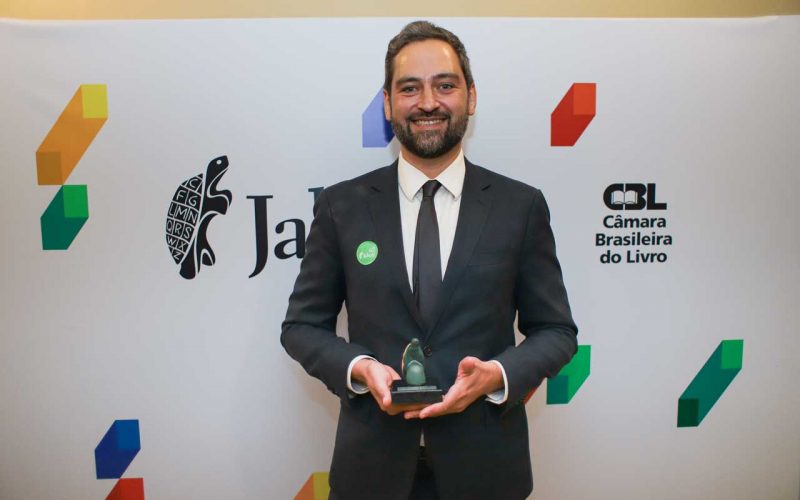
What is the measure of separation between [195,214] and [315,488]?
95 centimetres

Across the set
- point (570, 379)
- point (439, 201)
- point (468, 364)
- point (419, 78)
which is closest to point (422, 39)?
point (419, 78)

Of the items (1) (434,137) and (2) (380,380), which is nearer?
(2) (380,380)

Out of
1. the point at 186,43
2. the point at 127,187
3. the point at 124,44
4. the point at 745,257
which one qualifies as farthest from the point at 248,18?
the point at 745,257

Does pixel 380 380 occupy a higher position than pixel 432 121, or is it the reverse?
pixel 432 121

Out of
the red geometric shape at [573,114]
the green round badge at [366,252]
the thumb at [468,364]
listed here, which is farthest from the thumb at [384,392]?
the red geometric shape at [573,114]

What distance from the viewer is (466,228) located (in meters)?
1.18

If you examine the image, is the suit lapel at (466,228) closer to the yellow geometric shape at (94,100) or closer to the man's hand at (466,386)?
the man's hand at (466,386)

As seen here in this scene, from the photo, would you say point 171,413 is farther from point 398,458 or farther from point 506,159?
point 506,159

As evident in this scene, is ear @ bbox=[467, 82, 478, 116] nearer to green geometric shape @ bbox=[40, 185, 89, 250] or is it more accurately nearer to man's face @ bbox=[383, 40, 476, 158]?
man's face @ bbox=[383, 40, 476, 158]

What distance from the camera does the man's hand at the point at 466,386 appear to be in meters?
1.02

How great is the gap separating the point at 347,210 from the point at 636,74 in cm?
106

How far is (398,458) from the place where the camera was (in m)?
1.15

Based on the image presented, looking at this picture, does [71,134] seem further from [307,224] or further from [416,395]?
[416,395]

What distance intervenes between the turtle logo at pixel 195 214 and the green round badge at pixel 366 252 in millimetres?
645
